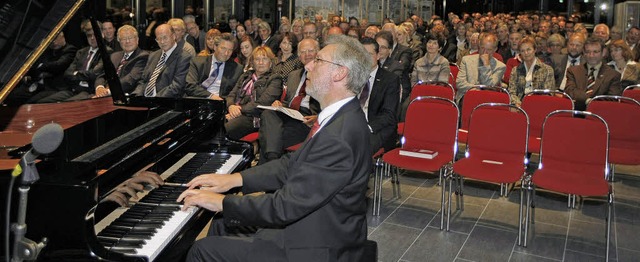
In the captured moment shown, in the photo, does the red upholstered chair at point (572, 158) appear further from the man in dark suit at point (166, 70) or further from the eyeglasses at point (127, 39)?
the eyeglasses at point (127, 39)

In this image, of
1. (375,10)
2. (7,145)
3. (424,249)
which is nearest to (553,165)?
(424,249)

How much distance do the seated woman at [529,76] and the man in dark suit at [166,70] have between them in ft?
11.1

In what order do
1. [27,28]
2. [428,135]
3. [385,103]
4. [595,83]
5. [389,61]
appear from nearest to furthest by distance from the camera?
[27,28] < [428,135] < [385,103] < [595,83] < [389,61]

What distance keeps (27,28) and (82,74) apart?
4.48 m

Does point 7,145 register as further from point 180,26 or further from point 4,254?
point 180,26

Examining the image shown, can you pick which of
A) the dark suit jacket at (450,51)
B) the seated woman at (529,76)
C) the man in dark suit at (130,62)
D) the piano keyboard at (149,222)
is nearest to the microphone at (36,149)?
the piano keyboard at (149,222)

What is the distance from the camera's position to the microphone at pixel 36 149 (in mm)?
1661

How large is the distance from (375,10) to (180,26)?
33.9 ft

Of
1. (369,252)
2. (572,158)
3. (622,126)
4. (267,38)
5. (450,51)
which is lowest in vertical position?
(369,252)

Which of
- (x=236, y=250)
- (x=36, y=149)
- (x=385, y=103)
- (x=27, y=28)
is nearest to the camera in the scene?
(x=36, y=149)

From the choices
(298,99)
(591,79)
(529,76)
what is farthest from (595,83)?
(298,99)

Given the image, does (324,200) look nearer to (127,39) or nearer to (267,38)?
(127,39)

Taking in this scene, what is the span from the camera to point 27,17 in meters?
2.81

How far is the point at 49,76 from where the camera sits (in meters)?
7.33
